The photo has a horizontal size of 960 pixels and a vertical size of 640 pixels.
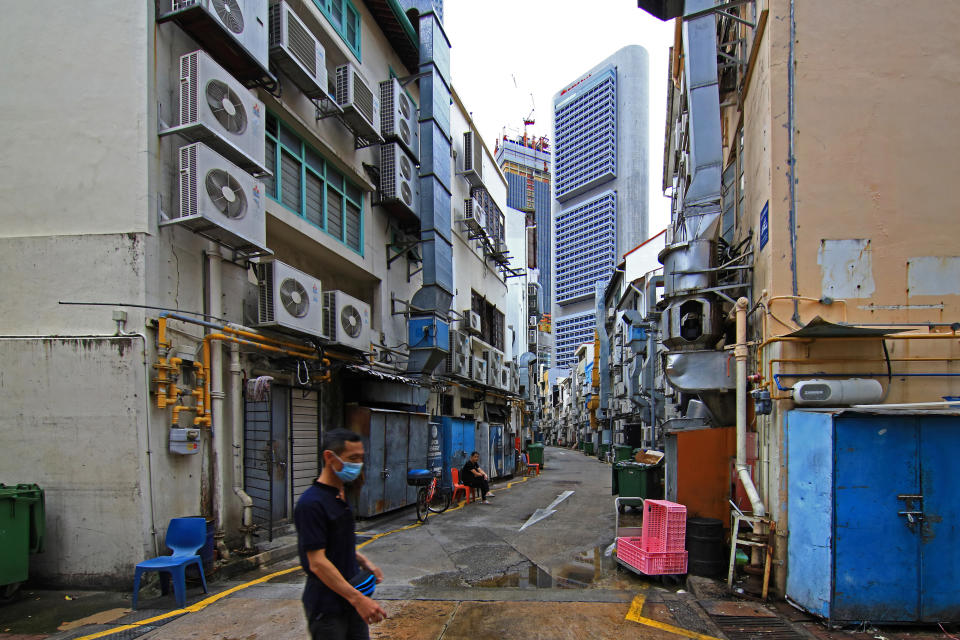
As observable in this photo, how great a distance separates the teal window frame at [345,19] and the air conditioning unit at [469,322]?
8614mm

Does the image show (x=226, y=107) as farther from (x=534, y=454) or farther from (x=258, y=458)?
(x=534, y=454)

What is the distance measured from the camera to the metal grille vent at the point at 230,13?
7344 mm

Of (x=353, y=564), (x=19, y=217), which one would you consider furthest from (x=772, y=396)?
(x=19, y=217)

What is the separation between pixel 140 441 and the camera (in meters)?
6.43

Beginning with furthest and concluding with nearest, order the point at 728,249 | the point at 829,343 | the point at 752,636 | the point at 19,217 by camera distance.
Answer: the point at 728,249
the point at 19,217
the point at 829,343
the point at 752,636

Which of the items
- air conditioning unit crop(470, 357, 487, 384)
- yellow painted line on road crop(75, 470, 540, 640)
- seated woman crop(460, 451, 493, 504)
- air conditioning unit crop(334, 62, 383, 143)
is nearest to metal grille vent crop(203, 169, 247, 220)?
air conditioning unit crop(334, 62, 383, 143)

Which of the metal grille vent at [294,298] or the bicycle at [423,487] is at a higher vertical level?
the metal grille vent at [294,298]

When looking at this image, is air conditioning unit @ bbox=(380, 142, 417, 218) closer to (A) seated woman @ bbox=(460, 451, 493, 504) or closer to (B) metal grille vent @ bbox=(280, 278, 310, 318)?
(B) metal grille vent @ bbox=(280, 278, 310, 318)

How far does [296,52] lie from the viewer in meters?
9.27

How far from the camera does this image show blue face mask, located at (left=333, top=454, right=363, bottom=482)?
2.87 metres

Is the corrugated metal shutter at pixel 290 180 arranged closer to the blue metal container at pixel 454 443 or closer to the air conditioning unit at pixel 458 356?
the air conditioning unit at pixel 458 356

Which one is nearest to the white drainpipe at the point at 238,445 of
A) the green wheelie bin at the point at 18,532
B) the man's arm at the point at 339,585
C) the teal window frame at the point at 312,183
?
the green wheelie bin at the point at 18,532

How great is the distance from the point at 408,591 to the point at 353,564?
159 inches

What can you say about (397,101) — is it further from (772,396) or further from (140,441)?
(772,396)
